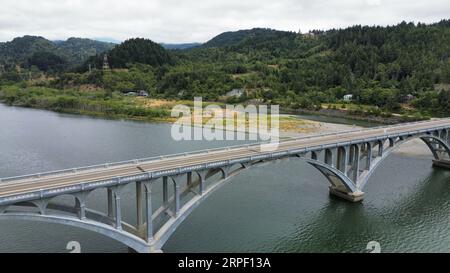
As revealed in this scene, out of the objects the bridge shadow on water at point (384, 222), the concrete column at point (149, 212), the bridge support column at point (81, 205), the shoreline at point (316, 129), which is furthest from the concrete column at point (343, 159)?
the shoreline at point (316, 129)

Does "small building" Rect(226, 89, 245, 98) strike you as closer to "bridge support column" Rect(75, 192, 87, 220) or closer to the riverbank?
the riverbank

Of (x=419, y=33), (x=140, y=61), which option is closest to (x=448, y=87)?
(x=419, y=33)

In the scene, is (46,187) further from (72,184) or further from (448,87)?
(448,87)

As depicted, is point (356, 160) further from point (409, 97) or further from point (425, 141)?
point (409, 97)

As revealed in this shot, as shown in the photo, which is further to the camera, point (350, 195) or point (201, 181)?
point (350, 195)

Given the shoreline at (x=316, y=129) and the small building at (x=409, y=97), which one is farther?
the small building at (x=409, y=97)

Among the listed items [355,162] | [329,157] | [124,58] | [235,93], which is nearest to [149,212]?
[329,157]

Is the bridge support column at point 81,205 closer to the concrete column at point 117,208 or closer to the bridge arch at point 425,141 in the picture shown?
the concrete column at point 117,208

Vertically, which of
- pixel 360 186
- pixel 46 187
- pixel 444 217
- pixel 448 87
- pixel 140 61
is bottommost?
pixel 444 217

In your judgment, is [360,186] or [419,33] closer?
[360,186]
